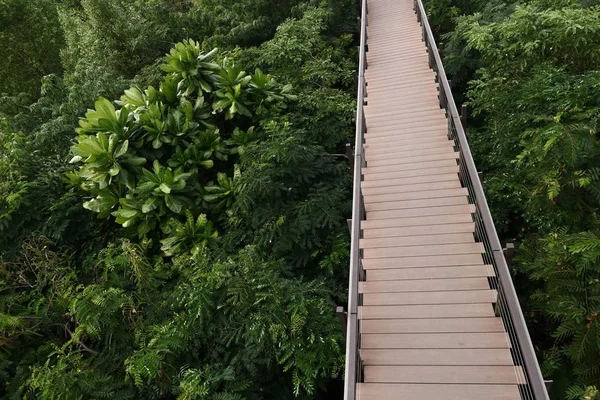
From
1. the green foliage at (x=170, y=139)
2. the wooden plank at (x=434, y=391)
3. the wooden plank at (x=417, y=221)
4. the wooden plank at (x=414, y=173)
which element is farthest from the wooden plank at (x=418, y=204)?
the green foliage at (x=170, y=139)

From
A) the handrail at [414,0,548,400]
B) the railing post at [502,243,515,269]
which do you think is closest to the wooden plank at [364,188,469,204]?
the handrail at [414,0,548,400]

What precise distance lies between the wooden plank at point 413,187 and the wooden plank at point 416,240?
A: 75cm

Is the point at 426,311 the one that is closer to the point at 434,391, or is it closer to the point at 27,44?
the point at 434,391

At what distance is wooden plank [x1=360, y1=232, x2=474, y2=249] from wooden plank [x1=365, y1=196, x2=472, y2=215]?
464 mm

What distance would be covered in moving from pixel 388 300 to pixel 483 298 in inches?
33.4

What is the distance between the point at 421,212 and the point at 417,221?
146mm

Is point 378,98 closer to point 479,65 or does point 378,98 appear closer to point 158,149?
point 479,65

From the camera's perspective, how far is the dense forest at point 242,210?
4.23 meters

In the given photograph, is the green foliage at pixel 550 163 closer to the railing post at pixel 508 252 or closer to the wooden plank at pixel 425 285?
the railing post at pixel 508 252

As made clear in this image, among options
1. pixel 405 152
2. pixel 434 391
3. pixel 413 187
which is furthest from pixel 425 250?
pixel 405 152

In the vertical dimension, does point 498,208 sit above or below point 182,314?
above

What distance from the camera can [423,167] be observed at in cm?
520

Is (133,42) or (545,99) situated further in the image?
(133,42)

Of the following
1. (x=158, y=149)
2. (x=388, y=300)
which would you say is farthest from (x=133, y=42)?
(x=388, y=300)
